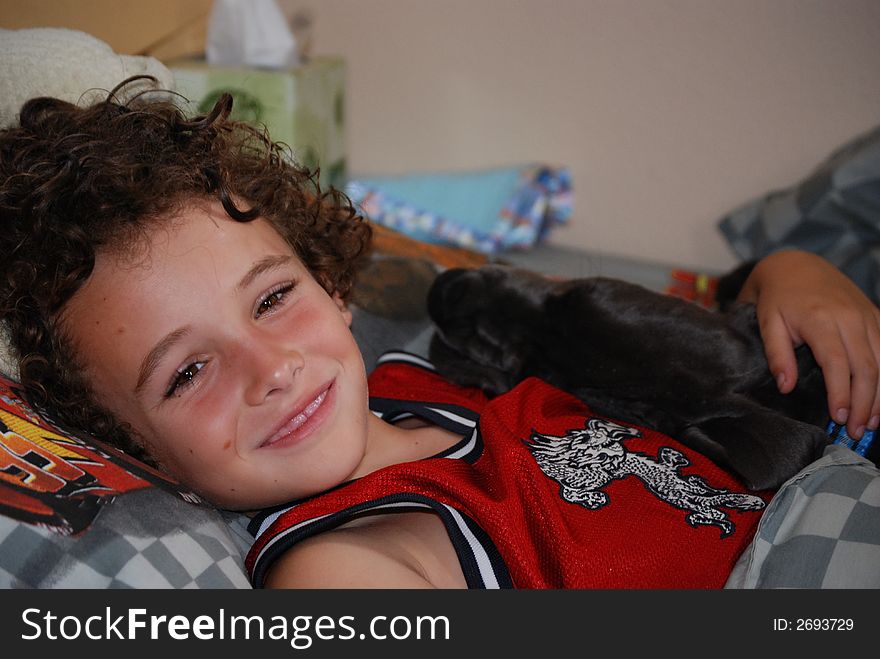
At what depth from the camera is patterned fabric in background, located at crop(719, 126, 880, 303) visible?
58.3 inches

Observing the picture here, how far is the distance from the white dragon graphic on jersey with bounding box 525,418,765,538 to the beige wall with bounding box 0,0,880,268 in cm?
111

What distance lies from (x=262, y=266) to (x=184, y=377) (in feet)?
0.42

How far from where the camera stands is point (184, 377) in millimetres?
765

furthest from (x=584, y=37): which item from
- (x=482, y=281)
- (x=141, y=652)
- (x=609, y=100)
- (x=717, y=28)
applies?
(x=141, y=652)

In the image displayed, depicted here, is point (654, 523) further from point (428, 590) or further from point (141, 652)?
point (141, 652)

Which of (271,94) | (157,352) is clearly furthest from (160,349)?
(271,94)

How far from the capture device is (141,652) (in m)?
0.58

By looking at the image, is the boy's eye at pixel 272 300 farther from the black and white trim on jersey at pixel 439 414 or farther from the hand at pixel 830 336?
the hand at pixel 830 336

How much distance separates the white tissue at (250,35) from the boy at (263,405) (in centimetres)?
88

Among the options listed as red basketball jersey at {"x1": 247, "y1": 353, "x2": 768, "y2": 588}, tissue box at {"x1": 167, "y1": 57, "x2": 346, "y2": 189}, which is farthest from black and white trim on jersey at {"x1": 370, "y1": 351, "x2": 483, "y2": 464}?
tissue box at {"x1": 167, "y1": 57, "x2": 346, "y2": 189}

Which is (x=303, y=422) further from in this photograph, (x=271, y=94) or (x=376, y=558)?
(x=271, y=94)

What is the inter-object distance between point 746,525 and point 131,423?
604 mm

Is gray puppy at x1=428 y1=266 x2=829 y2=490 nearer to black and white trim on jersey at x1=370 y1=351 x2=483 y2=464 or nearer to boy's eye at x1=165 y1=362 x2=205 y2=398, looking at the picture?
black and white trim on jersey at x1=370 y1=351 x2=483 y2=464

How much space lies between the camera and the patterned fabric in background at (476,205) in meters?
1.86
